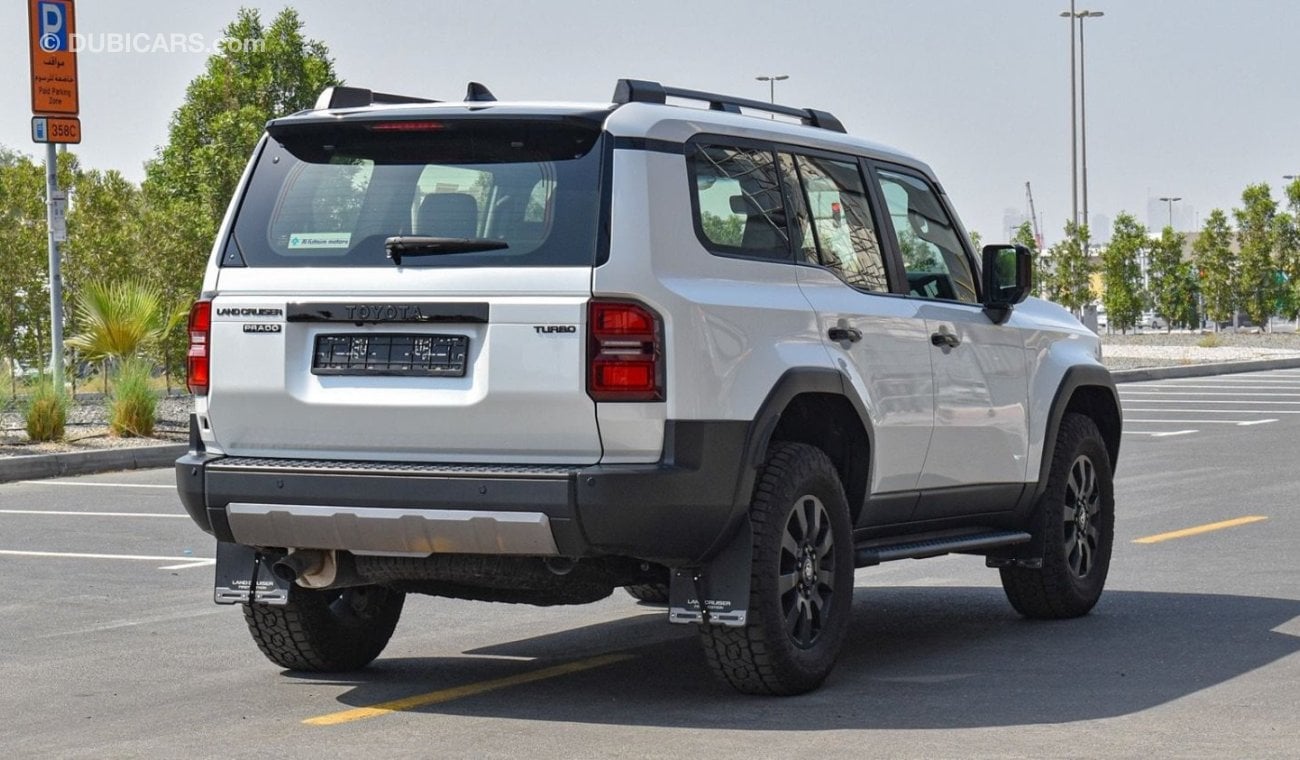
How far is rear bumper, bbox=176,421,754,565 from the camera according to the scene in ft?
20.3

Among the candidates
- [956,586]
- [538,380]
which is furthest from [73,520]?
[538,380]

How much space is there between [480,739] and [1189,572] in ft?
17.3

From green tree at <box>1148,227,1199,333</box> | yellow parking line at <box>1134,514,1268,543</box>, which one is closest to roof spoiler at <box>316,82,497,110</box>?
yellow parking line at <box>1134,514,1268,543</box>

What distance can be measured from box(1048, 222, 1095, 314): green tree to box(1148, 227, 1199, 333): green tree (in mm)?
17655

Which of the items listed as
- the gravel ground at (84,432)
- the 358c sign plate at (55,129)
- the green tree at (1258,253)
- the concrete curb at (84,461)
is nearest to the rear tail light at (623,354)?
the concrete curb at (84,461)

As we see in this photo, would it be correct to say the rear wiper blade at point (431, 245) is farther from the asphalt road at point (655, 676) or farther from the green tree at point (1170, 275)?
the green tree at point (1170, 275)

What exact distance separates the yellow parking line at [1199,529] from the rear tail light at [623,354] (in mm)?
6350

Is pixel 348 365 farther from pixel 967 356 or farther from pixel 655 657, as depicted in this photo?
pixel 967 356

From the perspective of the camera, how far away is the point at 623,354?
623 cm

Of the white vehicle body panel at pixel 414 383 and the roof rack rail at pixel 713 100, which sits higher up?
the roof rack rail at pixel 713 100

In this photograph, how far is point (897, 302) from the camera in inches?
301

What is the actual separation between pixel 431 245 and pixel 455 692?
1.64 meters

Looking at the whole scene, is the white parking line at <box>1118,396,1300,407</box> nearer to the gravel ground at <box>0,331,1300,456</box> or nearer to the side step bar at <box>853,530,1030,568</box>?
the gravel ground at <box>0,331,1300,456</box>

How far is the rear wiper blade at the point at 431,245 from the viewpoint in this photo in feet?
21.2
